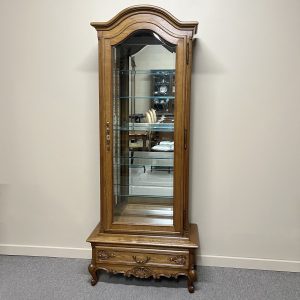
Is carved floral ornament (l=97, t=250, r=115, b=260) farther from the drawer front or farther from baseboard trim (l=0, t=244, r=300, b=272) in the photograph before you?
baseboard trim (l=0, t=244, r=300, b=272)

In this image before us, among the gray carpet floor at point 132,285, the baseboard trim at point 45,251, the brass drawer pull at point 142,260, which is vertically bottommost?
the gray carpet floor at point 132,285

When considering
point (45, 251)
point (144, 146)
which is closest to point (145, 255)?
point (144, 146)

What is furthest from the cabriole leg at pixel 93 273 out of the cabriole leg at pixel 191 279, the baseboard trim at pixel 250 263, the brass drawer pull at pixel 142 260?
the baseboard trim at pixel 250 263

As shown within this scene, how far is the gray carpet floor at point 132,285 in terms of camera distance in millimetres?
2096

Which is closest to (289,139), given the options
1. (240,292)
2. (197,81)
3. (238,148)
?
(238,148)

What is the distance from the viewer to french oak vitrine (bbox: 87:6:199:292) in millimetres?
1996

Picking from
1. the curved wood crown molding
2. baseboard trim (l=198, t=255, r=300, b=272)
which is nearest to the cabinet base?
baseboard trim (l=198, t=255, r=300, b=272)

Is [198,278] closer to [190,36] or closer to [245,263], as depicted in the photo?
[245,263]

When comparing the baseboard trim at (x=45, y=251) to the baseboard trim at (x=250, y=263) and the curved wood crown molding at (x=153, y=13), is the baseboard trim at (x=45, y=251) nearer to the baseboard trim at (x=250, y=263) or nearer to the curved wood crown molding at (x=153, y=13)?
the baseboard trim at (x=250, y=263)

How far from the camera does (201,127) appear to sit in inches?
93.4

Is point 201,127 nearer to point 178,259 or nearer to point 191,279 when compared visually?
point 178,259

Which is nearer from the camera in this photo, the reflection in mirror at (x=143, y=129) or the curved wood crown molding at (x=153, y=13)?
the curved wood crown molding at (x=153, y=13)

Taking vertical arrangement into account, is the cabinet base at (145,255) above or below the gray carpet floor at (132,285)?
above

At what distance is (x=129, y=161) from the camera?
7.68ft
